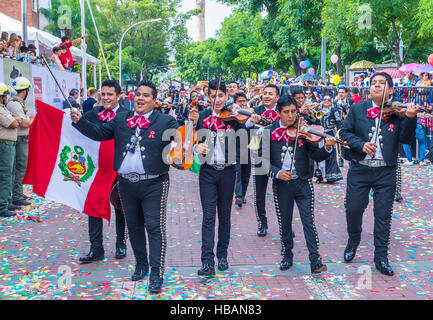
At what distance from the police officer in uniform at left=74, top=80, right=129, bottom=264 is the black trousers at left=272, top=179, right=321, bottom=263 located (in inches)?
74.8

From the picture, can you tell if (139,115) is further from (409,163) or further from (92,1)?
(92,1)

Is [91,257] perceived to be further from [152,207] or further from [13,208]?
[13,208]

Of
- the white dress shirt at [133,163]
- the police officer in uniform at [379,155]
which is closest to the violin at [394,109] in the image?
the police officer in uniform at [379,155]

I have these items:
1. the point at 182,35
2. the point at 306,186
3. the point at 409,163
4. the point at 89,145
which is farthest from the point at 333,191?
the point at 182,35

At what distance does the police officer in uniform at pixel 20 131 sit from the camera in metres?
9.34

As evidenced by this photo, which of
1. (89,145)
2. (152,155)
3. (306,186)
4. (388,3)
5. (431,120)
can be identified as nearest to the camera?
(152,155)

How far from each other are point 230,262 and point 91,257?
5.41ft

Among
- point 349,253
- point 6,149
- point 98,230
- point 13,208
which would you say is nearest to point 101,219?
point 98,230

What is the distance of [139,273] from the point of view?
5.79 meters

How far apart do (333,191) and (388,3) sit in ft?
38.8

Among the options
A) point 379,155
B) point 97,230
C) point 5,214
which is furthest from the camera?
point 5,214

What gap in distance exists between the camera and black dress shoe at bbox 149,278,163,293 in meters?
5.34

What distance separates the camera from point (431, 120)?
1439 centimetres

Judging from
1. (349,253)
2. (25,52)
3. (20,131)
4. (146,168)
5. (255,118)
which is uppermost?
(25,52)
